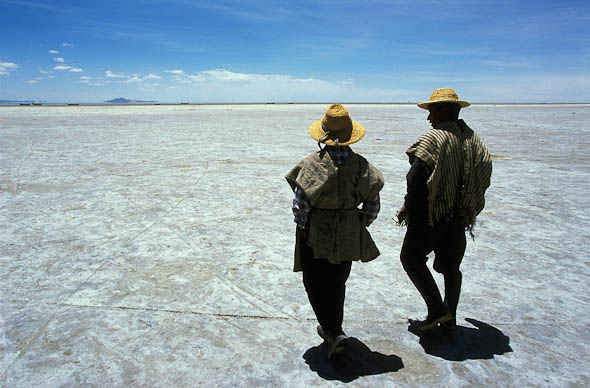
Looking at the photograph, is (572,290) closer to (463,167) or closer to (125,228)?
(463,167)

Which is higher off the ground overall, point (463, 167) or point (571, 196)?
point (463, 167)

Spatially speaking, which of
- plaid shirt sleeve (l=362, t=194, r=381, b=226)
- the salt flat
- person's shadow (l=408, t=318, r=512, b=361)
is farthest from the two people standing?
the salt flat

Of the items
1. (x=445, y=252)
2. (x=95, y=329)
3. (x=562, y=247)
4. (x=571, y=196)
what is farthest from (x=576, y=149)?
(x=95, y=329)

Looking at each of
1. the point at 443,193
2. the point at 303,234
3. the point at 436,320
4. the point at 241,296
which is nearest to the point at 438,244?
the point at 443,193

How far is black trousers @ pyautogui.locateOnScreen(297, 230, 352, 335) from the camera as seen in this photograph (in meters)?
2.94

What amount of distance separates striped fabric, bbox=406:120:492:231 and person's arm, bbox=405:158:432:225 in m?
0.05

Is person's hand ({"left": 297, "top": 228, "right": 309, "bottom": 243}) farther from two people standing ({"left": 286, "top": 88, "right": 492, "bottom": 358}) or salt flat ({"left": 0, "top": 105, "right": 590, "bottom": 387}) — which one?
salt flat ({"left": 0, "top": 105, "right": 590, "bottom": 387})

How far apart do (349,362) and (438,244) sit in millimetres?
1009

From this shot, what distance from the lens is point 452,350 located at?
304 cm

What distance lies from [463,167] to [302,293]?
5.81ft

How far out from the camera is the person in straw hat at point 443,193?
2.92m

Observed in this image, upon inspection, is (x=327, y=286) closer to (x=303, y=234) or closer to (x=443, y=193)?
(x=303, y=234)

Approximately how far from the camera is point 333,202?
2.71m

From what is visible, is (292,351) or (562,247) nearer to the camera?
(292,351)
